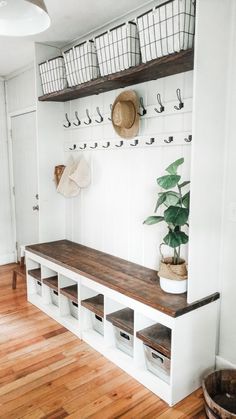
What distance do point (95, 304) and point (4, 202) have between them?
253 cm

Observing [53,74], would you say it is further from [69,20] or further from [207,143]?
[207,143]

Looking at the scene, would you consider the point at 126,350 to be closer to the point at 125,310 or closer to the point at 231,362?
the point at 125,310

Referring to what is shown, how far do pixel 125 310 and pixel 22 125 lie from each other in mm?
2735

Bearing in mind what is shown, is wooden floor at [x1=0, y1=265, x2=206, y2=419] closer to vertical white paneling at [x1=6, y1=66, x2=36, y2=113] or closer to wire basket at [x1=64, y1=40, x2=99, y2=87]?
wire basket at [x1=64, y1=40, x2=99, y2=87]

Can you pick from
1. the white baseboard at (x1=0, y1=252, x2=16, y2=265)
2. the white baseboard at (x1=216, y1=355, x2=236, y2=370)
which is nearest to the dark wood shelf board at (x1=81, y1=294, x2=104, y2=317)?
the white baseboard at (x1=216, y1=355, x2=236, y2=370)

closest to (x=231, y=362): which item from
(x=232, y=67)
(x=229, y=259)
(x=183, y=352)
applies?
(x=183, y=352)

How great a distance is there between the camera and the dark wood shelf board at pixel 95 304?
246 cm

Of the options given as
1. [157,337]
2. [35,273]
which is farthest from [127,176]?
[35,273]

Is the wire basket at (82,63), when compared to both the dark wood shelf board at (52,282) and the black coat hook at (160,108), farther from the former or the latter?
the dark wood shelf board at (52,282)

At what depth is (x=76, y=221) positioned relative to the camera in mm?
3408

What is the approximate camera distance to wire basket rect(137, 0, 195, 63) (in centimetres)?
184

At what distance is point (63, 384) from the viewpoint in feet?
6.98

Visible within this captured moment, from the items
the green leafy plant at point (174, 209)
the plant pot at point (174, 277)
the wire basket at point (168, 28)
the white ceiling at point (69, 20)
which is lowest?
the plant pot at point (174, 277)

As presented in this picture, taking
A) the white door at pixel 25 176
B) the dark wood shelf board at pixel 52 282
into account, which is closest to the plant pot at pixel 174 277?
the dark wood shelf board at pixel 52 282
